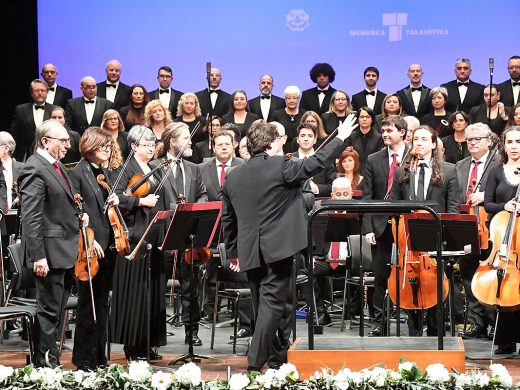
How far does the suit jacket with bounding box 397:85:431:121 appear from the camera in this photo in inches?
383

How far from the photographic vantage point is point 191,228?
5930 mm

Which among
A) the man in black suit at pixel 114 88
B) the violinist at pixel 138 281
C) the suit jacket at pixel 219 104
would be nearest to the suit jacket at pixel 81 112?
the man in black suit at pixel 114 88

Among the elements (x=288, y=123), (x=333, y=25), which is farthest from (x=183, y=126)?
(x=333, y=25)

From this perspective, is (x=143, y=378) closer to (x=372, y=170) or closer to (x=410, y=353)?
(x=410, y=353)

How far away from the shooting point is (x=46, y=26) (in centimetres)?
1091

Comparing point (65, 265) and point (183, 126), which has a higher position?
point (183, 126)

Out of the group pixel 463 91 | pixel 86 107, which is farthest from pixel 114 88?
pixel 463 91

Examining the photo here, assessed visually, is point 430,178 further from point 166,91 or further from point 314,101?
point 166,91

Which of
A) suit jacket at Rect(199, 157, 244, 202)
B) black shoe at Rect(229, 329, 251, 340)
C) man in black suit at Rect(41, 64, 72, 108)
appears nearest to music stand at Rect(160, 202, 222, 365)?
black shoe at Rect(229, 329, 251, 340)

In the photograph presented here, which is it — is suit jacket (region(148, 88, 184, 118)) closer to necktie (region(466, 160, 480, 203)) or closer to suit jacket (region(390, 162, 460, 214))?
necktie (region(466, 160, 480, 203))

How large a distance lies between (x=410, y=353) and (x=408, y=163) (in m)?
2.80

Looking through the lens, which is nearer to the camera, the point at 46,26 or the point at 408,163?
the point at 408,163

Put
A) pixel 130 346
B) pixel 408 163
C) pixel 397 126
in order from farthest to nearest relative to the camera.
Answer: pixel 397 126 → pixel 408 163 → pixel 130 346

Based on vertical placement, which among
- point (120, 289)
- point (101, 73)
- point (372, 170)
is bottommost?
point (120, 289)
